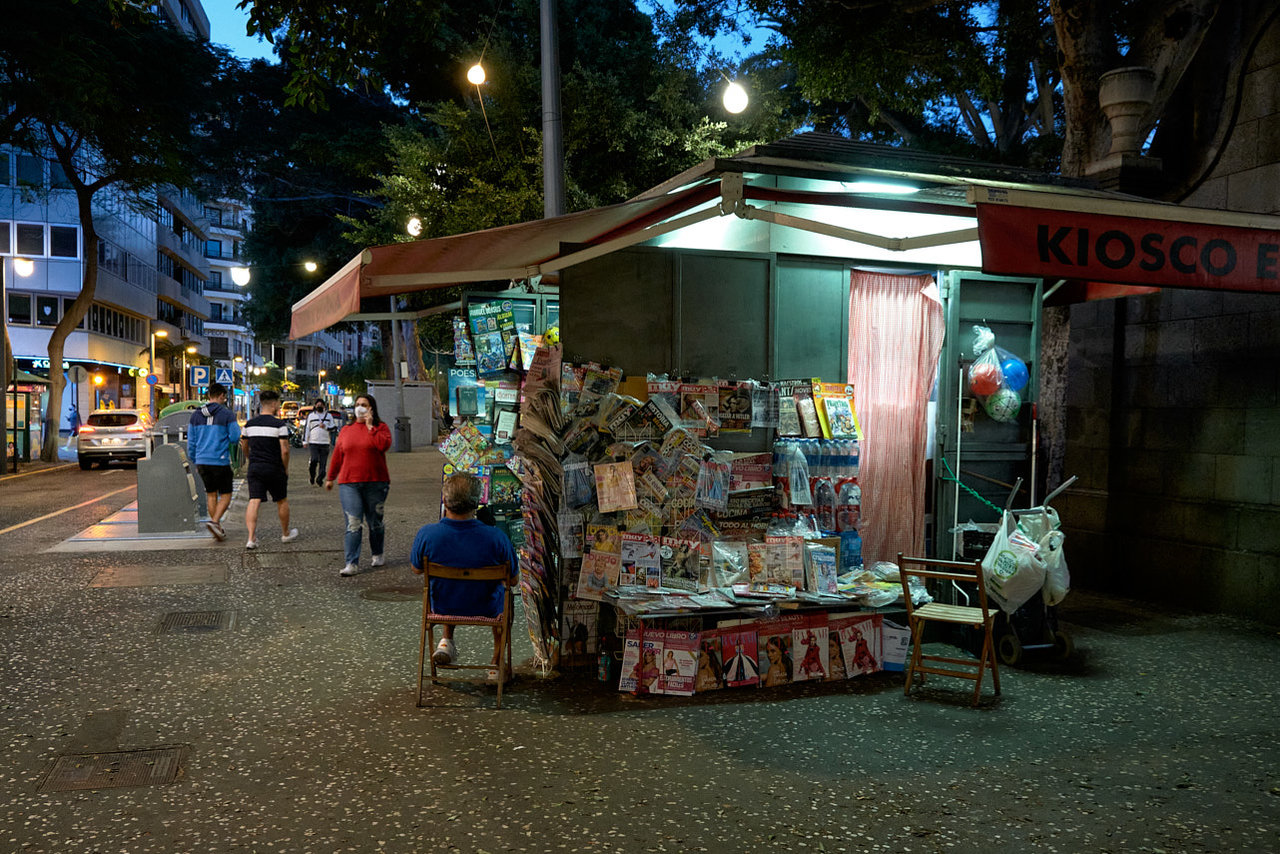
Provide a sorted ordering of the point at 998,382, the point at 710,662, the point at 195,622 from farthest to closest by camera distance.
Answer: the point at 195,622
the point at 998,382
the point at 710,662

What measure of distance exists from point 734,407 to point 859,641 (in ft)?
5.79

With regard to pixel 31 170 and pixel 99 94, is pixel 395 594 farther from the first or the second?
pixel 31 170

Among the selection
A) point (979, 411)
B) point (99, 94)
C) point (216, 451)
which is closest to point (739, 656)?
point (979, 411)

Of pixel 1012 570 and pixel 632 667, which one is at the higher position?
pixel 1012 570

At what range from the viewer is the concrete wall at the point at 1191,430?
7652 millimetres

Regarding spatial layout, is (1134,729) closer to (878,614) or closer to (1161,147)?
(878,614)

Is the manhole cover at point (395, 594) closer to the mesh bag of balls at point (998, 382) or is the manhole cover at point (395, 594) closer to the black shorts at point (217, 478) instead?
the black shorts at point (217, 478)

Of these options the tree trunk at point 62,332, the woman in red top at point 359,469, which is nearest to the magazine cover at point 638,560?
the woman in red top at point 359,469

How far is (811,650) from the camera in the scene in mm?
6012

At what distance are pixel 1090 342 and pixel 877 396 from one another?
11.7ft

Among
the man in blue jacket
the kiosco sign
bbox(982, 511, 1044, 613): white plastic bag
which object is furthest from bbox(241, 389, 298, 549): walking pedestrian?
the kiosco sign

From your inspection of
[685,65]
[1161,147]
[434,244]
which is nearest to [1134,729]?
[434,244]

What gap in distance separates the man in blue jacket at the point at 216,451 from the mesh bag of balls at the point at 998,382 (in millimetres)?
8527

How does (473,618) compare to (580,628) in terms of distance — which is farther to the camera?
(580,628)
